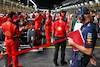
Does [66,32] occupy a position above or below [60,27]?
below

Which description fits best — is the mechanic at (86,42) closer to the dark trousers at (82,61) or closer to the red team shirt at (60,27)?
the dark trousers at (82,61)

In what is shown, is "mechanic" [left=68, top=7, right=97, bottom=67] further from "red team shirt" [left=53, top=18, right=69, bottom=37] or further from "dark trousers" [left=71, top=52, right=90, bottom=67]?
"red team shirt" [left=53, top=18, right=69, bottom=37]

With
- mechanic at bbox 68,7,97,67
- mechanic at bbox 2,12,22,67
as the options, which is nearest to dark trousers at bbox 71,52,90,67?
mechanic at bbox 68,7,97,67

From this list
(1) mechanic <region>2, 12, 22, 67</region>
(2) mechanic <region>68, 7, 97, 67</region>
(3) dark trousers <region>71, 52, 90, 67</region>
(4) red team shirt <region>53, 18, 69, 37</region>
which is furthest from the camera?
(4) red team shirt <region>53, 18, 69, 37</region>

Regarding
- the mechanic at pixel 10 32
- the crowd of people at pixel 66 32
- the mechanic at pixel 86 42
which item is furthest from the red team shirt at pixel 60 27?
the mechanic at pixel 86 42

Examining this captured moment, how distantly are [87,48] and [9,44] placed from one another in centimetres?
254

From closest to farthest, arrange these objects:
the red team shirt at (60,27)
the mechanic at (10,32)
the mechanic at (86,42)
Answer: the mechanic at (86,42) < the mechanic at (10,32) < the red team shirt at (60,27)

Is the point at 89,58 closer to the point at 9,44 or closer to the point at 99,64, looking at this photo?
the point at 9,44

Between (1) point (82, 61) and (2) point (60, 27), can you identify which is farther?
(2) point (60, 27)

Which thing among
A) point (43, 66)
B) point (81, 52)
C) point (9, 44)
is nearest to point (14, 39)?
point (9, 44)

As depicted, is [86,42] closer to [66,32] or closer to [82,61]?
[82,61]

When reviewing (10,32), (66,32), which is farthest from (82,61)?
(10,32)

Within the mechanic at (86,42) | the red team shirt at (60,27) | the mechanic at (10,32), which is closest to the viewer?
the mechanic at (86,42)

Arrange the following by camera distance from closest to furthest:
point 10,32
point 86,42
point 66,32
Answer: point 86,42 → point 10,32 → point 66,32
